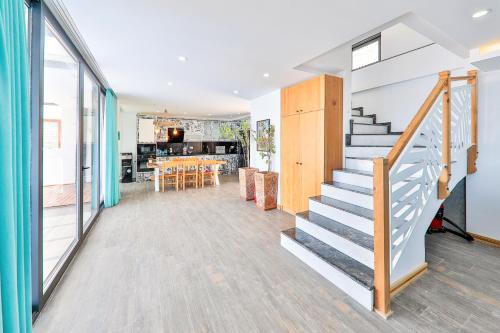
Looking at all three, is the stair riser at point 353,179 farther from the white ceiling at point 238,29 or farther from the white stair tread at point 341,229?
the white ceiling at point 238,29

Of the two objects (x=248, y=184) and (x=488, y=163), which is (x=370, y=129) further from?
(x=248, y=184)

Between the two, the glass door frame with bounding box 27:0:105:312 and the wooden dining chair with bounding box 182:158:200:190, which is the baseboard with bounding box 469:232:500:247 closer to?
the glass door frame with bounding box 27:0:105:312

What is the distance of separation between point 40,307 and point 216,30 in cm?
298

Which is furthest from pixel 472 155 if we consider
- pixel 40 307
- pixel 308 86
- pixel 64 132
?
pixel 64 132

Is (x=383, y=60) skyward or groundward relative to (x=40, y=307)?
skyward

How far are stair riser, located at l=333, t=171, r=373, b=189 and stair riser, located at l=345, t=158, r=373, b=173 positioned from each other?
1.15 ft

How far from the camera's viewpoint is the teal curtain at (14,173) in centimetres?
96

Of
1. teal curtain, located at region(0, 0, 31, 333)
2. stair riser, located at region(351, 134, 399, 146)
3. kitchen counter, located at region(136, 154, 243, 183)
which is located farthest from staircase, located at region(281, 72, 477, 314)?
kitchen counter, located at region(136, 154, 243, 183)

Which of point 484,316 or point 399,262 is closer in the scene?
point 484,316

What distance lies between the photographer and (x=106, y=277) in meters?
2.29

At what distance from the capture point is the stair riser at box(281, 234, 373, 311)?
1.87m

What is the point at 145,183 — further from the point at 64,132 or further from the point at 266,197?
the point at 266,197

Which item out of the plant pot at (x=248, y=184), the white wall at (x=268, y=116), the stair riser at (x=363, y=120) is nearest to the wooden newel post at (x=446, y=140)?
the stair riser at (x=363, y=120)

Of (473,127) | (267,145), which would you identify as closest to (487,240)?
(473,127)
